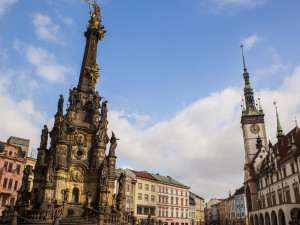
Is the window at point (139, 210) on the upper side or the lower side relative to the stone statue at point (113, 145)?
lower

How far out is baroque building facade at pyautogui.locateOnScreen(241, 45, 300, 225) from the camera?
37.8 m

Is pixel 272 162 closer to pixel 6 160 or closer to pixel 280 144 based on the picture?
pixel 280 144

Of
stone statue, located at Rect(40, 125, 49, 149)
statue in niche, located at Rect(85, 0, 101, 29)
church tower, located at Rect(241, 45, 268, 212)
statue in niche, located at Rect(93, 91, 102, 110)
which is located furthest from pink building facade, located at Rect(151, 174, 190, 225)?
statue in niche, located at Rect(85, 0, 101, 29)

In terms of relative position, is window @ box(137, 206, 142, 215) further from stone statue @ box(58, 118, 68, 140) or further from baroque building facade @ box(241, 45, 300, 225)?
stone statue @ box(58, 118, 68, 140)

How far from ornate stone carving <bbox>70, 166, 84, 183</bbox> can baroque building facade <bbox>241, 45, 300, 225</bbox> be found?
83.5 feet

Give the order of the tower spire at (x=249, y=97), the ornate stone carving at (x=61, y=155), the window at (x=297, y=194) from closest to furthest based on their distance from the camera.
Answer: the ornate stone carving at (x=61, y=155) → the window at (x=297, y=194) → the tower spire at (x=249, y=97)

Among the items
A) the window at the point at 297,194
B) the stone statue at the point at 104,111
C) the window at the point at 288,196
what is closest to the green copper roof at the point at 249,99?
the window at the point at 288,196

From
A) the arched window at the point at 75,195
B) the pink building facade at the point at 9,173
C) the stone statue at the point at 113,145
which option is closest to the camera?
the arched window at the point at 75,195

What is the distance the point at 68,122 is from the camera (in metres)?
27.3

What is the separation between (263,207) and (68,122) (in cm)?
3928

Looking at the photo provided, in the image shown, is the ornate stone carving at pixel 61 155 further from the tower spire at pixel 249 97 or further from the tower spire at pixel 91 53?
the tower spire at pixel 249 97

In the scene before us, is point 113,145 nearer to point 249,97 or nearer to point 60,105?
point 60,105

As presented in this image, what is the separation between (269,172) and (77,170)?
1354 inches

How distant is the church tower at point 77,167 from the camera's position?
23.7m
